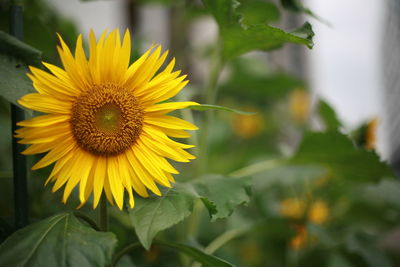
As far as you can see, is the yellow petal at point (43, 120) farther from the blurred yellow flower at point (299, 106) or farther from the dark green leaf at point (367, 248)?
the blurred yellow flower at point (299, 106)

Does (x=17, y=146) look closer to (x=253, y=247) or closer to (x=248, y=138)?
(x=253, y=247)

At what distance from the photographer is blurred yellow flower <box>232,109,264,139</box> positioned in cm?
184

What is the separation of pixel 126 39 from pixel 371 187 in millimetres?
801

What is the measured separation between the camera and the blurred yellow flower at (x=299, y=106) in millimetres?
2164

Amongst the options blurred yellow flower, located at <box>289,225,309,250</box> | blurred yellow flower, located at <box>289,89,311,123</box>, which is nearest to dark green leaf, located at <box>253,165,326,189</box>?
blurred yellow flower, located at <box>289,225,309,250</box>

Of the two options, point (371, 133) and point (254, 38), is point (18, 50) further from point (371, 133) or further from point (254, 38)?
point (371, 133)

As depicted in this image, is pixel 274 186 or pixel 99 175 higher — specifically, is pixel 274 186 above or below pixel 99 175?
below

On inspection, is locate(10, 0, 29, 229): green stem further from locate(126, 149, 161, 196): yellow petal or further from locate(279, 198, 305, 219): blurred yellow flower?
locate(279, 198, 305, 219): blurred yellow flower

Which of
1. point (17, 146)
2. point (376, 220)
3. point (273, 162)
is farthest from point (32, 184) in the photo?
point (376, 220)

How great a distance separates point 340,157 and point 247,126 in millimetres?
1062

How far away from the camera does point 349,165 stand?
789 millimetres

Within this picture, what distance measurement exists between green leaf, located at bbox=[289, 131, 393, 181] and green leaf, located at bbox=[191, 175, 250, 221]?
→ 0.83ft

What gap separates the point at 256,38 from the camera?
24.1 inches

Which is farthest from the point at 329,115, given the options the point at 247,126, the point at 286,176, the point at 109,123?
the point at 247,126
